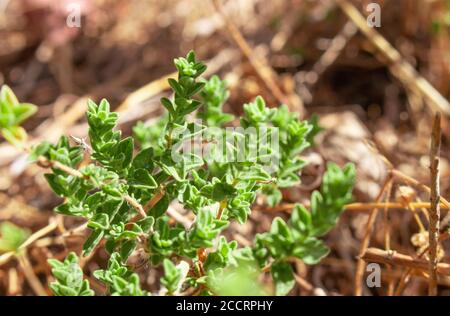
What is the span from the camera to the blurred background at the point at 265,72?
1.90m

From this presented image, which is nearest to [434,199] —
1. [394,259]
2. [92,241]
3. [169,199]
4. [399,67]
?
[394,259]

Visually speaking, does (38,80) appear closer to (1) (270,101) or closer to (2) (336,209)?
(1) (270,101)

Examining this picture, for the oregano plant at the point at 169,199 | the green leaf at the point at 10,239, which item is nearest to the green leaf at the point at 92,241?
the oregano plant at the point at 169,199

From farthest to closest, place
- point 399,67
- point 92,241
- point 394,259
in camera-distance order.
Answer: point 399,67
point 394,259
point 92,241

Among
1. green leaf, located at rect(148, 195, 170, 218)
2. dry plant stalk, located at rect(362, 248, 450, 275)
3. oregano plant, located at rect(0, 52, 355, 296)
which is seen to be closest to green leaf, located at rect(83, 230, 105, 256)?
oregano plant, located at rect(0, 52, 355, 296)

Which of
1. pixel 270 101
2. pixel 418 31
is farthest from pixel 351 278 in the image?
pixel 418 31

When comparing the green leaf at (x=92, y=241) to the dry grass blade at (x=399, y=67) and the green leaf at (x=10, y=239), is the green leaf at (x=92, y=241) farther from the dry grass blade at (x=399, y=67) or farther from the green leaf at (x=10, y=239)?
the dry grass blade at (x=399, y=67)

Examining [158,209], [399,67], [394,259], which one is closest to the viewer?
[158,209]

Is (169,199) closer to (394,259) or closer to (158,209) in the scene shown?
(158,209)

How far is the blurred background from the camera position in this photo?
6.23 ft

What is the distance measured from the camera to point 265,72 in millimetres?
2133

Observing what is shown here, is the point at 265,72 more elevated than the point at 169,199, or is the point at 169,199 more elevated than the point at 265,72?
the point at 265,72

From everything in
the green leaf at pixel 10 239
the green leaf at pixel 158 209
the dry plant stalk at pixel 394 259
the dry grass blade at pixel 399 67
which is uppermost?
the dry grass blade at pixel 399 67
